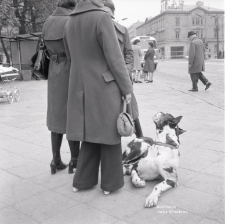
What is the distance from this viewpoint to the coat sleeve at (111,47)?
9.48ft

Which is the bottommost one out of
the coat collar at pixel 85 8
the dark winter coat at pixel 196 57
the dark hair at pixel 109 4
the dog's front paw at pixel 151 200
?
the dog's front paw at pixel 151 200

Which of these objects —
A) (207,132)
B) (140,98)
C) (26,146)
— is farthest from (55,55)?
(140,98)

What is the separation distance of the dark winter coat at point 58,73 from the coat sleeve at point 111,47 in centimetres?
73

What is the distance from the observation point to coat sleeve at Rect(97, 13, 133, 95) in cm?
289

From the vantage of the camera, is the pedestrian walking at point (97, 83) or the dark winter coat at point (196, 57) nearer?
the pedestrian walking at point (97, 83)

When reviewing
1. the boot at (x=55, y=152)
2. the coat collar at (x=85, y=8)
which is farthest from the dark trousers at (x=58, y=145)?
the coat collar at (x=85, y=8)

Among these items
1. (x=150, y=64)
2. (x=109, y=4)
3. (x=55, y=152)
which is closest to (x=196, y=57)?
(x=150, y=64)

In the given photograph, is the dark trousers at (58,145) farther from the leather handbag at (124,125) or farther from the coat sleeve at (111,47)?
the coat sleeve at (111,47)

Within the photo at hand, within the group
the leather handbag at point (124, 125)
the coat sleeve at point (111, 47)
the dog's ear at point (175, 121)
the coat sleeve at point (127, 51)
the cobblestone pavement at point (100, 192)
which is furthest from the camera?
the coat sleeve at point (127, 51)

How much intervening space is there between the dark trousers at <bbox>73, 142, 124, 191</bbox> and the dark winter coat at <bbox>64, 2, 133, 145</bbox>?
192 mm

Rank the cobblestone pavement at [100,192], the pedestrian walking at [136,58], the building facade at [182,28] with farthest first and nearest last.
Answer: the building facade at [182,28]
the pedestrian walking at [136,58]
the cobblestone pavement at [100,192]

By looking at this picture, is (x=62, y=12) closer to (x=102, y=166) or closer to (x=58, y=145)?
(x=58, y=145)

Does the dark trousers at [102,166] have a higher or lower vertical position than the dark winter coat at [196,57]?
lower

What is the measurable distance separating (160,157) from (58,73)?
139 centimetres
